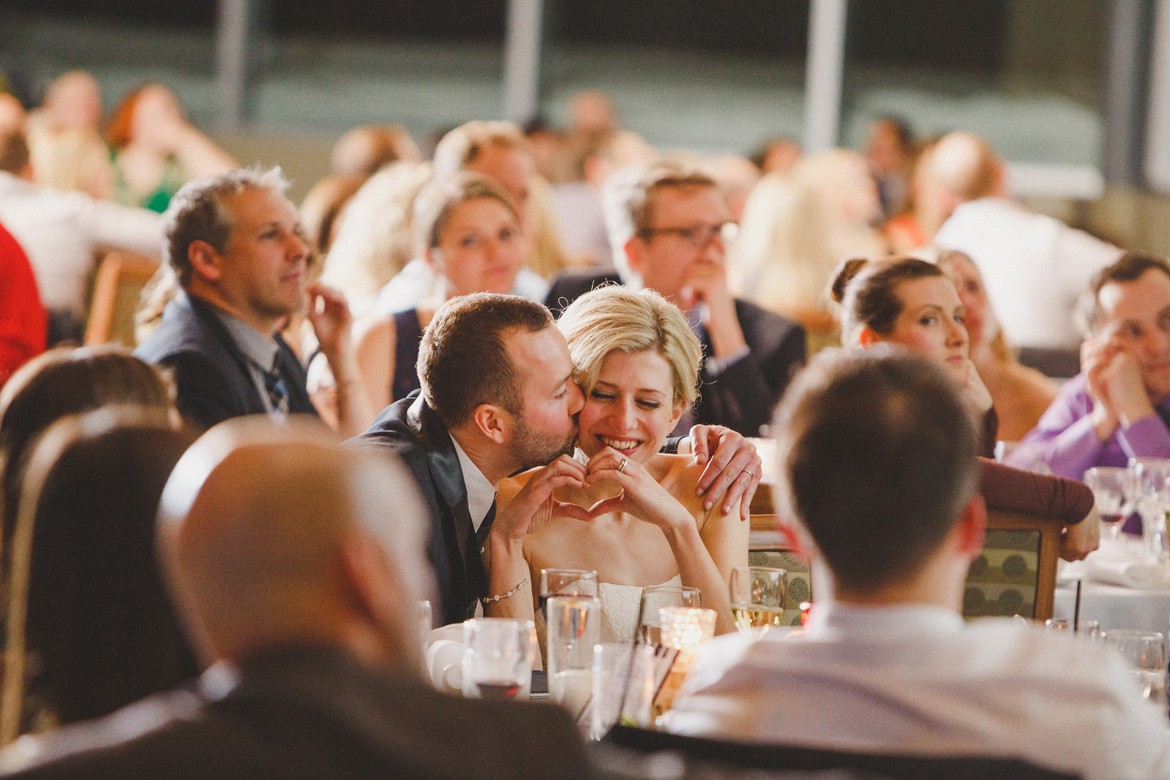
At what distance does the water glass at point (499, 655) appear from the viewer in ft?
5.53

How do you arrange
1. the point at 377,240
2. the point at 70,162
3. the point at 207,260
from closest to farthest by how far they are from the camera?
the point at 207,260
the point at 377,240
the point at 70,162

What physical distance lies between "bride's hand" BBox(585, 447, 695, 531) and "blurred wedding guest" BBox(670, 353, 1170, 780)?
1.12 m

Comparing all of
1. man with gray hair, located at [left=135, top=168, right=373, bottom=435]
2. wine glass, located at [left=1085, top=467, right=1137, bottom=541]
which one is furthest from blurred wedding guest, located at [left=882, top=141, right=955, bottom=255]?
man with gray hair, located at [left=135, top=168, right=373, bottom=435]

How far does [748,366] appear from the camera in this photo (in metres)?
3.81

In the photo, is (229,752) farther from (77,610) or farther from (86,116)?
(86,116)

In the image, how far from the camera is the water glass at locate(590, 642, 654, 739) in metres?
1.64

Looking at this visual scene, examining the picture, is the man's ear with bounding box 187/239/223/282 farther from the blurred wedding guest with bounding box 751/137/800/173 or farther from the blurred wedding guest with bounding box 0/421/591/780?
the blurred wedding guest with bounding box 751/137/800/173

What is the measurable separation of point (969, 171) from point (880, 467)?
17.6 ft

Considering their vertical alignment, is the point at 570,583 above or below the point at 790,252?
below

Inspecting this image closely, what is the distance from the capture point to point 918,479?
47.5 inches

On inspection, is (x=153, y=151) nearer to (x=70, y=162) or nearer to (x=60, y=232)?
(x=70, y=162)

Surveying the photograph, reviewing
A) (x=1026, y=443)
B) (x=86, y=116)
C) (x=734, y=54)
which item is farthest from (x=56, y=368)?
(x=734, y=54)

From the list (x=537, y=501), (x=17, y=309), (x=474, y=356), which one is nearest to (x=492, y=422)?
(x=474, y=356)

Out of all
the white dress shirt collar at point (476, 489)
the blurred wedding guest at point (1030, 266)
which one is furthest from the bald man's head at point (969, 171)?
the white dress shirt collar at point (476, 489)
